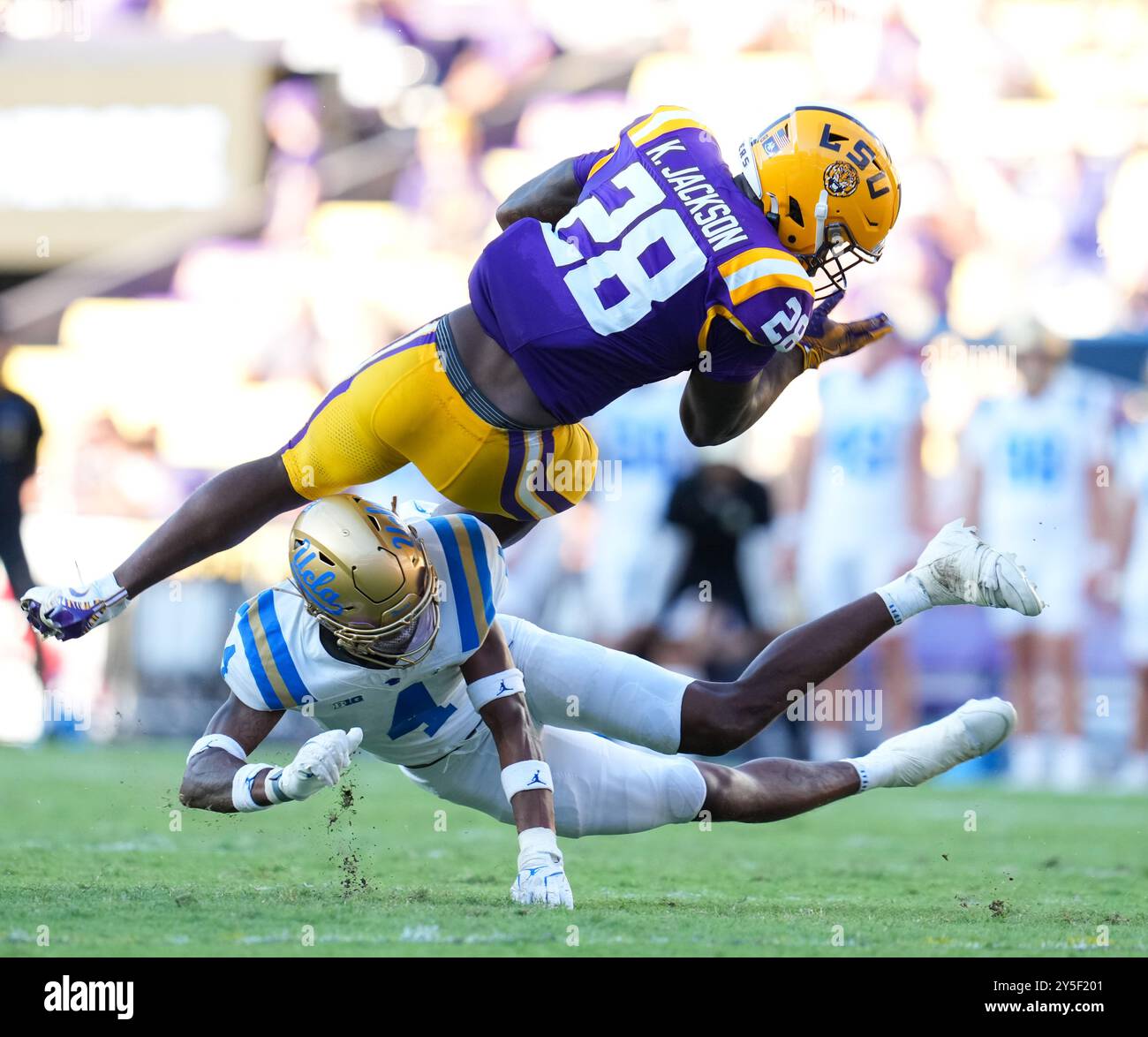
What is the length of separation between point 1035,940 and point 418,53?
9399mm

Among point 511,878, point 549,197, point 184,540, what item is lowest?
point 511,878

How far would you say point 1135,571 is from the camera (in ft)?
31.3

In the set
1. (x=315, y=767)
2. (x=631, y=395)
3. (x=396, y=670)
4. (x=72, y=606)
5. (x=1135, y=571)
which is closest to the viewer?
(x=315, y=767)

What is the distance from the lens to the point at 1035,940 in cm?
412

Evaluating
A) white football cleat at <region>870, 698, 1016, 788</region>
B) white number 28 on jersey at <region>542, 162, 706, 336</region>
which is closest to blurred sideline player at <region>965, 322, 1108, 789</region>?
white football cleat at <region>870, 698, 1016, 788</region>

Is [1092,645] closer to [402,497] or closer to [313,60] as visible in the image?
[402,497]

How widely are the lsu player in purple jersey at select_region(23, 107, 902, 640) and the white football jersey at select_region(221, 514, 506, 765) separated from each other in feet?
0.81

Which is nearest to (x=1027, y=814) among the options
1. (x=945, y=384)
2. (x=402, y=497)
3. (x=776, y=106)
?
(x=945, y=384)

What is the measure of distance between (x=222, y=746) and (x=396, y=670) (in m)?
0.48

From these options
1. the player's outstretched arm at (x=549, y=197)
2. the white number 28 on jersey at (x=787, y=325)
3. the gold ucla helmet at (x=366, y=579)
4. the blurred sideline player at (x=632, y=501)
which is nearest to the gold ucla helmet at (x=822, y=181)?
the white number 28 on jersey at (x=787, y=325)

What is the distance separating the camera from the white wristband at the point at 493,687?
461 centimetres

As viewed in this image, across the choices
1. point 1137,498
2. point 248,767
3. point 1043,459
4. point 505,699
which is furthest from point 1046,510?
point 248,767

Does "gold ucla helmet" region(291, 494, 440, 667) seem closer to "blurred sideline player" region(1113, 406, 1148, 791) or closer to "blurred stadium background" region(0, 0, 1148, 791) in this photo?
"blurred stadium background" region(0, 0, 1148, 791)

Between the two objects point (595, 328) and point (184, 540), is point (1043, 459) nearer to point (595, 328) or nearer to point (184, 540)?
point (595, 328)
